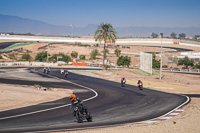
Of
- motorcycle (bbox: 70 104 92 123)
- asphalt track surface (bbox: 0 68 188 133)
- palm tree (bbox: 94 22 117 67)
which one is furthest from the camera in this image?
palm tree (bbox: 94 22 117 67)

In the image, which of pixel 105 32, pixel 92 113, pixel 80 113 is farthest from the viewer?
pixel 105 32

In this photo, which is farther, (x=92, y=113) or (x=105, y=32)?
(x=105, y=32)

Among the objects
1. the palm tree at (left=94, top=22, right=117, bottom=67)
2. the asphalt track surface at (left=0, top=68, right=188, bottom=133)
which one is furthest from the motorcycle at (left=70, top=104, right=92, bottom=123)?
the palm tree at (left=94, top=22, right=117, bottom=67)

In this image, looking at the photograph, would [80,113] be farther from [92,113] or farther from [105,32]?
[105,32]

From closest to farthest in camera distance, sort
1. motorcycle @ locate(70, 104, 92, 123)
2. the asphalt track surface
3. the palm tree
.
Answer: the asphalt track surface
motorcycle @ locate(70, 104, 92, 123)
the palm tree

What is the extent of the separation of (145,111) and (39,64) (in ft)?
214

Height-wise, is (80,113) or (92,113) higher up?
(80,113)

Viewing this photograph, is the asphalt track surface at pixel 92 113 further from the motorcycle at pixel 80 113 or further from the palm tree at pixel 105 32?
the palm tree at pixel 105 32

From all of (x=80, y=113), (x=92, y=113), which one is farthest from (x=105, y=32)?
(x=80, y=113)

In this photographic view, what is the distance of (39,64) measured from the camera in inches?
3282

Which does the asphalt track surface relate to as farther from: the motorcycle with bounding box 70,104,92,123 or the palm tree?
the palm tree

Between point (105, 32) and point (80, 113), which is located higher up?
point (105, 32)

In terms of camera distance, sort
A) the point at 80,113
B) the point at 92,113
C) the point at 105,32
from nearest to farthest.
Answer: the point at 80,113 → the point at 92,113 → the point at 105,32

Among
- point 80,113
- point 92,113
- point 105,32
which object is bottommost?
point 92,113
